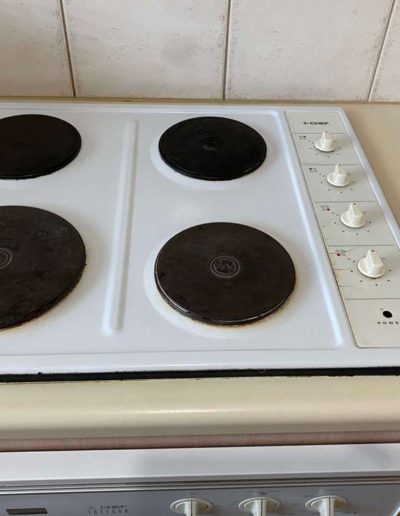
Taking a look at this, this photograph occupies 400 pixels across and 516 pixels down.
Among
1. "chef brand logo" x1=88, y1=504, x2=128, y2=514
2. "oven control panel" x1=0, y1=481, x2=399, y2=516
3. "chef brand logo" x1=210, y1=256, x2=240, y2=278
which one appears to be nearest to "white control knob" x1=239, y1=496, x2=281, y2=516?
"oven control panel" x1=0, y1=481, x2=399, y2=516

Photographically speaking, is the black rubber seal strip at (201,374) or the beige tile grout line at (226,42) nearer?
the black rubber seal strip at (201,374)

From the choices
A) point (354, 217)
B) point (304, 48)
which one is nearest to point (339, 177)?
point (354, 217)

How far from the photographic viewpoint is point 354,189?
0.73 m

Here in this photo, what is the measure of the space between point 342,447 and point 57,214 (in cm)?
45

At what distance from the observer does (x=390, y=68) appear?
0.92 meters

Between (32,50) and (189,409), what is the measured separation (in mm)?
678

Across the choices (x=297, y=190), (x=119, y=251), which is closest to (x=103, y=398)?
(x=119, y=251)

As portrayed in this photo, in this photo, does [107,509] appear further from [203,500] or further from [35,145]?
[35,145]

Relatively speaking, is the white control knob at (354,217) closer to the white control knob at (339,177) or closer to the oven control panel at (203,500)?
the white control knob at (339,177)

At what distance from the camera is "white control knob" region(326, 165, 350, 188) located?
724mm

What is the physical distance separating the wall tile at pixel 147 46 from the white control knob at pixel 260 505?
67 cm

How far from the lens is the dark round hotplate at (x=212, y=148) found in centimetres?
75

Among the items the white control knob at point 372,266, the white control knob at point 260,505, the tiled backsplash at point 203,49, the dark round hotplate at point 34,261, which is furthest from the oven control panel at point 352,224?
the dark round hotplate at point 34,261

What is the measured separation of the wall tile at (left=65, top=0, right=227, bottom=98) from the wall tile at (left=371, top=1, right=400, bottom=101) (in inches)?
11.1
